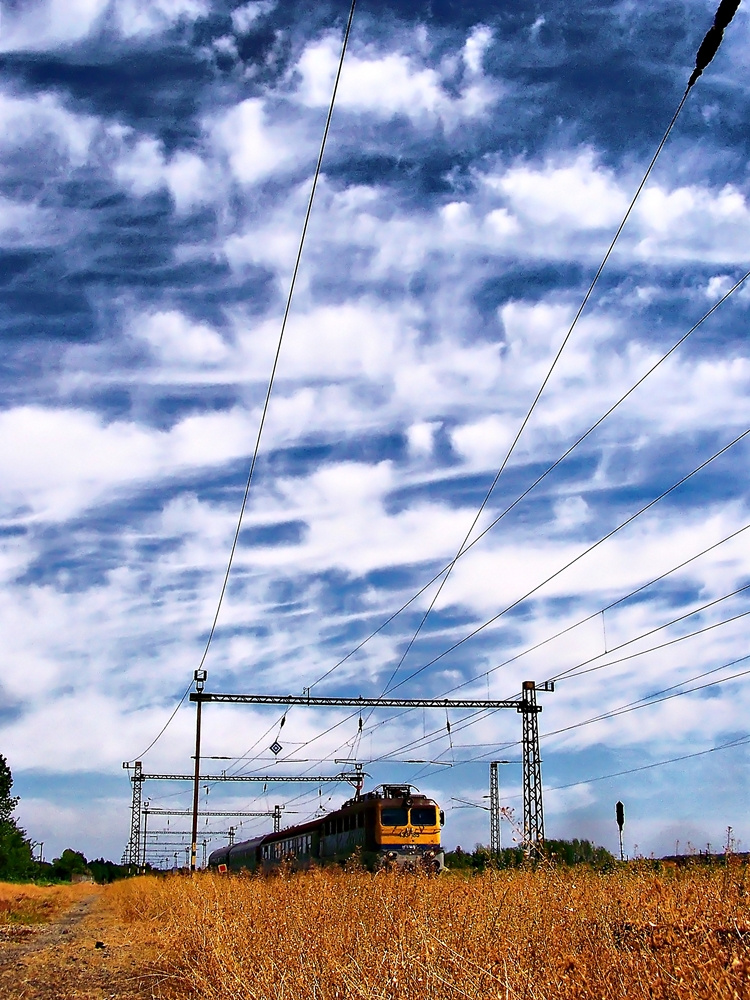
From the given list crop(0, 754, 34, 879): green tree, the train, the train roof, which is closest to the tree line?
crop(0, 754, 34, 879): green tree

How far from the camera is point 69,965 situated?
55.8 feet

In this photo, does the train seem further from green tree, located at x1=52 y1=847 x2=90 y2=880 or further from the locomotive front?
green tree, located at x1=52 y1=847 x2=90 y2=880

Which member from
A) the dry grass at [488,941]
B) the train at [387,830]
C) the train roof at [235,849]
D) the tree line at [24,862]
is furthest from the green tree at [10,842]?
the dry grass at [488,941]

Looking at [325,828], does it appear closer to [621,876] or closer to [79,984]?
[79,984]

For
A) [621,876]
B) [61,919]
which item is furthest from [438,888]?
[61,919]

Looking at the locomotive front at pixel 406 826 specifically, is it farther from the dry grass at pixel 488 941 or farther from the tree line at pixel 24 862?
the tree line at pixel 24 862

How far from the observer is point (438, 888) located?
1277 centimetres

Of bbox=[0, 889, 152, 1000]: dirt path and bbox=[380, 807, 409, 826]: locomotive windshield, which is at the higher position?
bbox=[380, 807, 409, 826]: locomotive windshield

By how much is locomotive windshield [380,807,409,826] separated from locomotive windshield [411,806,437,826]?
0.31 meters

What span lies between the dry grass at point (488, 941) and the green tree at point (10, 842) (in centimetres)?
9102

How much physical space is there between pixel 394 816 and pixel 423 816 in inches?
45.1

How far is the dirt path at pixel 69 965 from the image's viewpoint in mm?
13023

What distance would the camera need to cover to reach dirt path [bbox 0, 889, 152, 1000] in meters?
13.0

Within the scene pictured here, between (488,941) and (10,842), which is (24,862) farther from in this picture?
(488,941)
